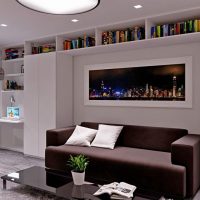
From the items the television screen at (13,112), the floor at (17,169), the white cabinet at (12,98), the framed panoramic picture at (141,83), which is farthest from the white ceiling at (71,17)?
the floor at (17,169)

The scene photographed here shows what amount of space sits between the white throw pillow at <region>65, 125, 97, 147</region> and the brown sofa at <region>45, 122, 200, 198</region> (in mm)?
150

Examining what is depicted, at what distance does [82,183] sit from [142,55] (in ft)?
7.96

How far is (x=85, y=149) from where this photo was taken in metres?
3.74

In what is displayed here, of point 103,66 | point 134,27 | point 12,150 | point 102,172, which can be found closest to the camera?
point 102,172

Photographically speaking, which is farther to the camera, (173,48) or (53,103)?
(53,103)

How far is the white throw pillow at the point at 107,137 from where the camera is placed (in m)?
3.86

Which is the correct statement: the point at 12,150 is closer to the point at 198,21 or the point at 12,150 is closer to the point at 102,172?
the point at 102,172

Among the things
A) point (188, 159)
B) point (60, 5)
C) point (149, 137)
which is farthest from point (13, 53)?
point (188, 159)

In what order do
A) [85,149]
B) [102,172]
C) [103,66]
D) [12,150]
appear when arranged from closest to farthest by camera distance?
1. [102,172]
2. [85,149]
3. [103,66]
4. [12,150]

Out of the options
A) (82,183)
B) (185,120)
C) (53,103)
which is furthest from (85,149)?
(185,120)

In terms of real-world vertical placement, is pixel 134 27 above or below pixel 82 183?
above

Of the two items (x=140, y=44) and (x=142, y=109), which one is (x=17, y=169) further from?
(x=140, y=44)

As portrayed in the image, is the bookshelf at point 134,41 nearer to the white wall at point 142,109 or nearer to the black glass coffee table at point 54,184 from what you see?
the white wall at point 142,109

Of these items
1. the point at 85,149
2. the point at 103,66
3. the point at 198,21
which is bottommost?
the point at 85,149
